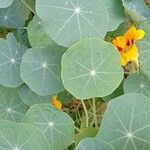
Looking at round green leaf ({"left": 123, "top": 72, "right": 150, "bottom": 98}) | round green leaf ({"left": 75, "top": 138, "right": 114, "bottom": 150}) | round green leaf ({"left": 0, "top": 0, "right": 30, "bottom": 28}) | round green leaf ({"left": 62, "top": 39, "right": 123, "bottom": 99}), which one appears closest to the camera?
round green leaf ({"left": 75, "top": 138, "right": 114, "bottom": 150})

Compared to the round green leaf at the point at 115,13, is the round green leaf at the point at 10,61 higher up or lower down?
lower down

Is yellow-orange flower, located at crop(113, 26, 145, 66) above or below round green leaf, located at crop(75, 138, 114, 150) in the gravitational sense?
above

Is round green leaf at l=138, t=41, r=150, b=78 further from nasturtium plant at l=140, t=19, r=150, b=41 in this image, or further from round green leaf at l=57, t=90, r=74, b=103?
round green leaf at l=57, t=90, r=74, b=103

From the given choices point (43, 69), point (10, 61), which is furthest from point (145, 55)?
point (10, 61)

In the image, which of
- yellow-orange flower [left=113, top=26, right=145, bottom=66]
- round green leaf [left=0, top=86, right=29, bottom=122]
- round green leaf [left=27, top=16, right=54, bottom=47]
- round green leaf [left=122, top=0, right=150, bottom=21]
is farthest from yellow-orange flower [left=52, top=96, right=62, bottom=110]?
round green leaf [left=122, top=0, right=150, bottom=21]

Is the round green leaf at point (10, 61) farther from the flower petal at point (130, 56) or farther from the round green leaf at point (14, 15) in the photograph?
the flower petal at point (130, 56)

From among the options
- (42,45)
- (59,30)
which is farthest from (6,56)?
(59,30)

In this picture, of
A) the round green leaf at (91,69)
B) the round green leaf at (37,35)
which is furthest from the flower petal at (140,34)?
the round green leaf at (37,35)
